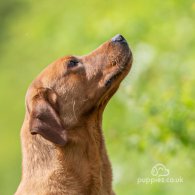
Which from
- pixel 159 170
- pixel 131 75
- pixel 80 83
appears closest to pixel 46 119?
pixel 80 83

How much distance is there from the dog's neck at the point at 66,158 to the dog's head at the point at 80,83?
146 mm

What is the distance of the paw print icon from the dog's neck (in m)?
2.40

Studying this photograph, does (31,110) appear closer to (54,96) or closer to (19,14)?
(54,96)

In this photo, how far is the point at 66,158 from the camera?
6664mm

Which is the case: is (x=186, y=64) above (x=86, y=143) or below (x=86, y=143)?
above

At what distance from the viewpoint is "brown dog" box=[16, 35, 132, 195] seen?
21.5ft

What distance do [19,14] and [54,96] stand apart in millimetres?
11963

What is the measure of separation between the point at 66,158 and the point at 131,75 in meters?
4.89

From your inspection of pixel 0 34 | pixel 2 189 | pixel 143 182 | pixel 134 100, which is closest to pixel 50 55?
pixel 2 189

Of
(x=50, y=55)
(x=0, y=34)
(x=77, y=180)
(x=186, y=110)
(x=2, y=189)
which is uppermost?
(x=0, y=34)

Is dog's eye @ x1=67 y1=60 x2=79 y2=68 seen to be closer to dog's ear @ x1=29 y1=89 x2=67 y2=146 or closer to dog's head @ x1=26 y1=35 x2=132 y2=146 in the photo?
dog's head @ x1=26 y1=35 x2=132 y2=146

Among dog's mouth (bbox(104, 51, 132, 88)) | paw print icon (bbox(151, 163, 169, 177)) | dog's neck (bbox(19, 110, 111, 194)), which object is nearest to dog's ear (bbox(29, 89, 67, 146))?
dog's neck (bbox(19, 110, 111, 194))

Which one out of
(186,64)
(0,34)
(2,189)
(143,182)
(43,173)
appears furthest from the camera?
(0,34)

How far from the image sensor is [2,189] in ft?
43.2
